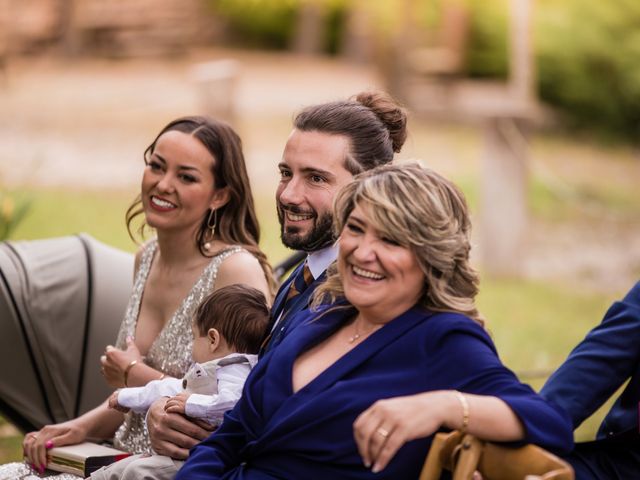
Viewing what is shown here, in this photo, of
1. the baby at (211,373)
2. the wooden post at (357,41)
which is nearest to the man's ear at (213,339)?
the baby at (211,373)

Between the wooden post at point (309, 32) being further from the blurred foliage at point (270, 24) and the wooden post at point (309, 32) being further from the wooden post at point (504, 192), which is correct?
the wooden post at point (504, 192)

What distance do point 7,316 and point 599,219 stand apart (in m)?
9.76

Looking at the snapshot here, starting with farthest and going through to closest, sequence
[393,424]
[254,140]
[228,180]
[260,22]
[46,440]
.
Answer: [260,22] → [254,140] → [228,180] → [46,440] → [393,424]

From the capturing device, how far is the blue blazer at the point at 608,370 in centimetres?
302

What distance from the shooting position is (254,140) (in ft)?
51.1

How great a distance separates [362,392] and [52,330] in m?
2.10

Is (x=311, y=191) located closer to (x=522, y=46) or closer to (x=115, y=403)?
(x=115, y=403)

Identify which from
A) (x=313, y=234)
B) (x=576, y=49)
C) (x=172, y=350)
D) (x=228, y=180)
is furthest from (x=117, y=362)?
(x=576, y=49)

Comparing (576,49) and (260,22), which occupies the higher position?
(576,49)

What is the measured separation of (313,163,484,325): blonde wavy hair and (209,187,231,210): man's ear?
3.73 feet

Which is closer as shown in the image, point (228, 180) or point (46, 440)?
point (46, 440)

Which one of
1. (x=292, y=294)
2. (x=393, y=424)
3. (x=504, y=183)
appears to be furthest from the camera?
(x=504, y=183)

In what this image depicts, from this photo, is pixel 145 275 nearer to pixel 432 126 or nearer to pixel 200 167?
pixel 200 167

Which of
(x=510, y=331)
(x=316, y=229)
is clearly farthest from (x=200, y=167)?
(x=510, y=331)
